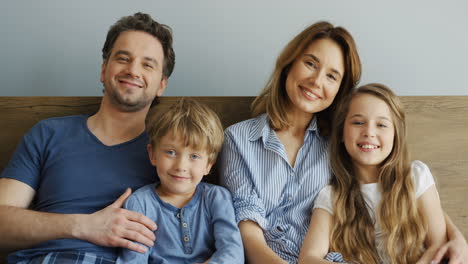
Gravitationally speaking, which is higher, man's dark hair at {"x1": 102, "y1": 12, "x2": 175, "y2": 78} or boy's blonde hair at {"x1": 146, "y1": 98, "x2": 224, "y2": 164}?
man's dark hair at {"x1": 102, "y1": 12, "x2": 175, "y2": 78}

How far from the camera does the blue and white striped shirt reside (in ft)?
5.04

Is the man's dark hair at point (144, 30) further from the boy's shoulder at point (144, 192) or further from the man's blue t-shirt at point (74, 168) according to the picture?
the boy's shoulder at point (144, 192)

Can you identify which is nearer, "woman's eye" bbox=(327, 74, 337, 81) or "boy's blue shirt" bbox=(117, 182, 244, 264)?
"boy's blue shirt" bbox=(117, 182, 244, 264)

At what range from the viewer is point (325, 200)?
1.55m

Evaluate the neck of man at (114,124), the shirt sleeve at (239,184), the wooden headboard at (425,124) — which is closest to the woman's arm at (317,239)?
the shirt sleeve at (239,184)

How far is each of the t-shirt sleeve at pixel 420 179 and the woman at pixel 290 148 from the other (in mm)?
187

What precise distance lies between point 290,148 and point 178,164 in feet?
1.52

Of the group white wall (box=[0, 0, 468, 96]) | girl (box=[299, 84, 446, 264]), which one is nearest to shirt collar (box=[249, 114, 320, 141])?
girl (box=[299, 84, 446, 264])

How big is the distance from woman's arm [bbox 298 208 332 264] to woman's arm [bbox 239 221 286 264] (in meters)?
0.09

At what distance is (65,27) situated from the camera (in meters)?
2.05

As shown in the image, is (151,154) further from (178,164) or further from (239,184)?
(239,184)

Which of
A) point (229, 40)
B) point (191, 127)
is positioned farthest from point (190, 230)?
point (229, 40)

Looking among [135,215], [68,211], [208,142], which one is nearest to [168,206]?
[135,215]

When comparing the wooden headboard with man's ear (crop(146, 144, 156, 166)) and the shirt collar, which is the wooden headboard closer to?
the shirt collar
